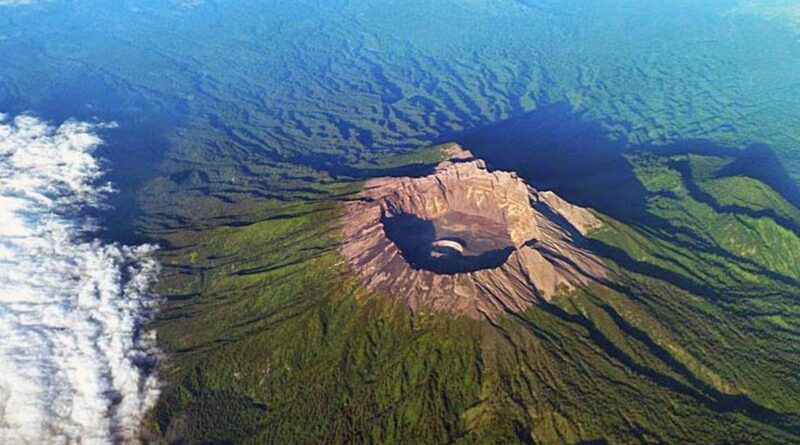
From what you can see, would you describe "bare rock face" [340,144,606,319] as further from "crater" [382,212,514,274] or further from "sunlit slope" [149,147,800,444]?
"sunlit slope" [149,147,800,444]

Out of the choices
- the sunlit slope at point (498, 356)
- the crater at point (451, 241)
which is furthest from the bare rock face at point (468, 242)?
the sunlit slope at point (498, 356)

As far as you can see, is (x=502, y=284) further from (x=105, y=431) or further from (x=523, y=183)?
(x=105, y=431)

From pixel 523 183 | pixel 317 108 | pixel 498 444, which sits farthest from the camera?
pixel 317 108

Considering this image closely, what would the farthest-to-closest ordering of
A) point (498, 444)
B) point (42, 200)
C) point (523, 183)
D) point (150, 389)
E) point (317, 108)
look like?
1. point (317, 108)
2. point (42, 200)
3. point (523, 183)
4. point (150, 389)
5. point (498, 444)

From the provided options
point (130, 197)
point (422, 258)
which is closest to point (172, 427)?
point (422, 258)

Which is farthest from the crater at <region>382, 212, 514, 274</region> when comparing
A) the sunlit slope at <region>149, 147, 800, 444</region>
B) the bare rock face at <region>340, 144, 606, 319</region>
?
the sunlit slope at <region>149, 147, 800, 444</region>

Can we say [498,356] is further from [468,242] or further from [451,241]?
[451,241]
